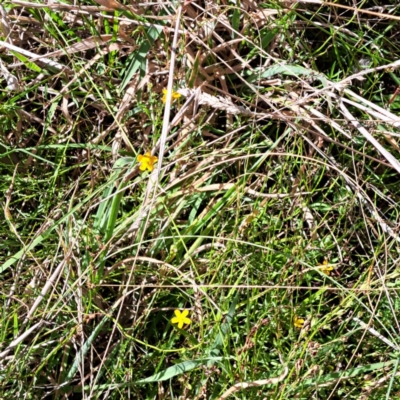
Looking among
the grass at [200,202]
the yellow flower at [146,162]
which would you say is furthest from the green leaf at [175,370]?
the yellow flower at [146,162]

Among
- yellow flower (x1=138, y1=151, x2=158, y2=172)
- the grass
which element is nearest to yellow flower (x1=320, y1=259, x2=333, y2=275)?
the grass

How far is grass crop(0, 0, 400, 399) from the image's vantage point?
1344mm

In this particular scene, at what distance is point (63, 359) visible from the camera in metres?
1.38

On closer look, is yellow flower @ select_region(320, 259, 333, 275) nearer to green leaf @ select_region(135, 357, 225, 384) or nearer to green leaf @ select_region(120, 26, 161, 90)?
green leaf @ select_region(135, 357, 225, 384)

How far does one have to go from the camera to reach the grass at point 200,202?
1344 mm

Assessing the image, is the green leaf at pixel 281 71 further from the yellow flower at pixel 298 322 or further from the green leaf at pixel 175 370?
the green leaf at pixel 175 370

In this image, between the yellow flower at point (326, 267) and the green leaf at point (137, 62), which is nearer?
the yellow flower at point (326, 267)

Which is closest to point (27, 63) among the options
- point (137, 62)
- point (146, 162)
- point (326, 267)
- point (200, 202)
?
point (137, 62)

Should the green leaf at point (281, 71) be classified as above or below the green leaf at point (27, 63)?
above

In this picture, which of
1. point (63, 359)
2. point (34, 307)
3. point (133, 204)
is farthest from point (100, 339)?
point (133, 204)

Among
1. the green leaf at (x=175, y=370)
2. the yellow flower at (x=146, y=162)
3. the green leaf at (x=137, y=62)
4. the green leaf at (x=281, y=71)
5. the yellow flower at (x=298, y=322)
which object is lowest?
the green leaf at (x=175, y=370)

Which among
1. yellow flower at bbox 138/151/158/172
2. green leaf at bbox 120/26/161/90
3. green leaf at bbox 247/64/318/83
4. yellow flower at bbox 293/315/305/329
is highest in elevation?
green leaf at bbox 247/64/318/83

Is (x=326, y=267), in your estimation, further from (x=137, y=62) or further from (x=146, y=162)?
(x=137, y=62)

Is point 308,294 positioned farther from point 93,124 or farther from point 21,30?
point 21,30
